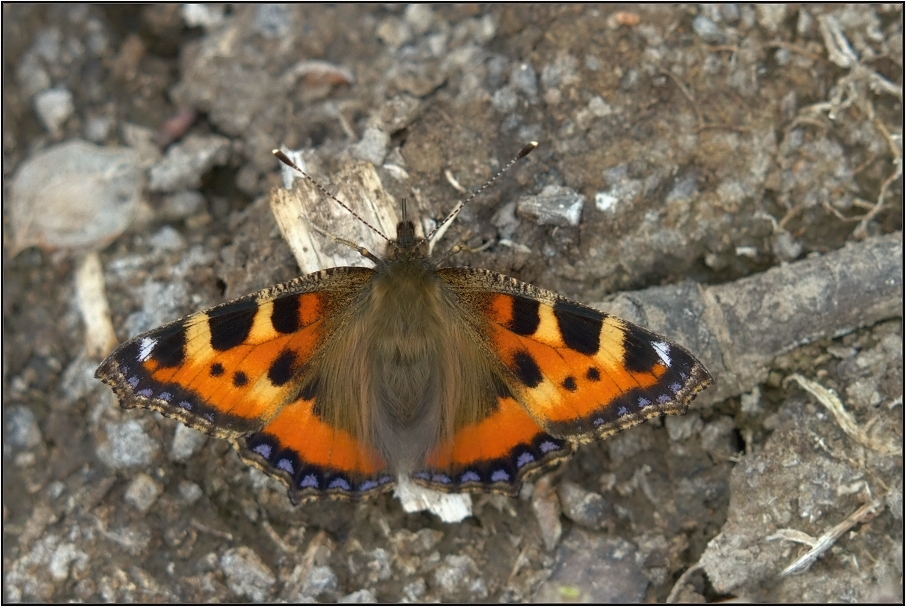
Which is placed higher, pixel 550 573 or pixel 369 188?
pixel 369 188

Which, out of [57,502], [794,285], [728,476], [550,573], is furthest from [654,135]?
[57,502]

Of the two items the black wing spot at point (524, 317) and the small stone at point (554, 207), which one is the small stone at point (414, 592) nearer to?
the black wing spot at point (524, 317)

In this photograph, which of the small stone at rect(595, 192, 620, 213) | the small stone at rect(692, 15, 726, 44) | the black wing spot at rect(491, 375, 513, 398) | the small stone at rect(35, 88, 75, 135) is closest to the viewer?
the black wing spot at rect(491, 375, 513, 398)

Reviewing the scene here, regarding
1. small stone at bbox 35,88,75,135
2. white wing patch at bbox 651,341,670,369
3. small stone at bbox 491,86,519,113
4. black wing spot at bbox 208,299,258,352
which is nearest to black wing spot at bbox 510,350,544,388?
white wing patch at bbox 651,341,670,369

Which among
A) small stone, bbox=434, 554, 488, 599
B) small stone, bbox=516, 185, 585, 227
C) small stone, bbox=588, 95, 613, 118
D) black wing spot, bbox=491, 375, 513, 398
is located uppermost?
small stone, bbox=588, 95, 613, 118

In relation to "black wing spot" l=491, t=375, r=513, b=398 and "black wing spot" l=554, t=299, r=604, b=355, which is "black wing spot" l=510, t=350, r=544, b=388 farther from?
"black wing spot" l=554, t=299, r=604, b=355

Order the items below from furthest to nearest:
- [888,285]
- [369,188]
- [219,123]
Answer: [219,123] < [369,188] < [888,285]

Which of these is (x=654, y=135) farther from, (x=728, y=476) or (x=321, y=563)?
(x=321, y=563)
